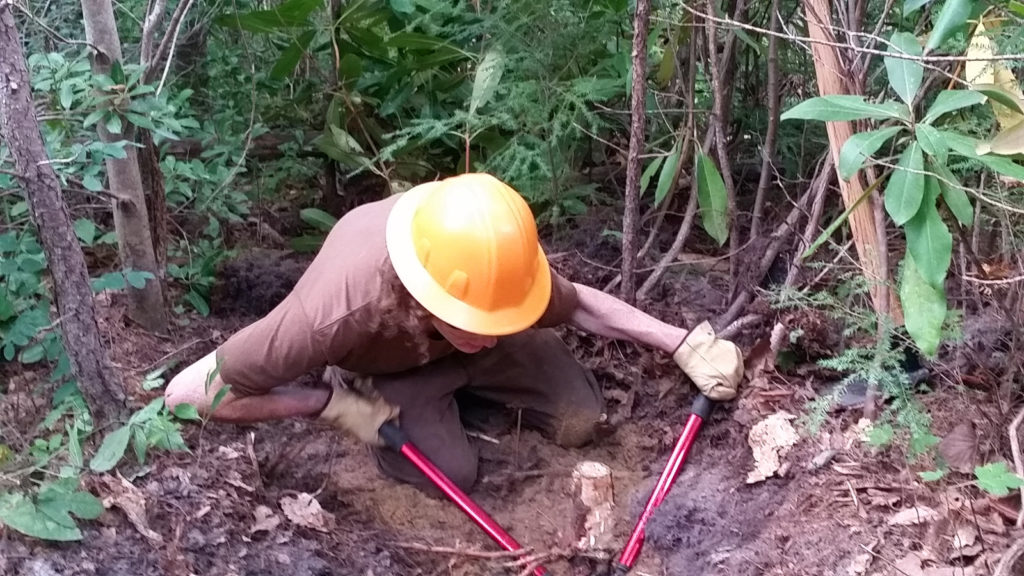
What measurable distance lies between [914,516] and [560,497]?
887mm

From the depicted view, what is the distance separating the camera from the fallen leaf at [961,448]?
5.19 ft

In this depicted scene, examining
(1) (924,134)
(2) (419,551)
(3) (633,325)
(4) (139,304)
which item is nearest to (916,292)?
(1) (924,134)

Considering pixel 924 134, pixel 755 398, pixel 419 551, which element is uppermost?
pixel 924 134

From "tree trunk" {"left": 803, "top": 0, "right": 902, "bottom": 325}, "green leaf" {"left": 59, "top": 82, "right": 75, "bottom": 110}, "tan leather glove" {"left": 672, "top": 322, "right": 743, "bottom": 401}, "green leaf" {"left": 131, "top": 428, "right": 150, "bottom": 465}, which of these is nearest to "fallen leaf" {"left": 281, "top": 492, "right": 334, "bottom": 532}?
"green leaf" {"left": 131, "top": 428, "right": 150, "bottom": 465}

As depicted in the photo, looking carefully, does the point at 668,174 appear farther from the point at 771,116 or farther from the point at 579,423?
the point at 579,423

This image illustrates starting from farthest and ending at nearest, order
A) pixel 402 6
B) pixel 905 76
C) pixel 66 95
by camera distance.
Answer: pixel 402 6 < pixel 66 95 < pixel 905 76

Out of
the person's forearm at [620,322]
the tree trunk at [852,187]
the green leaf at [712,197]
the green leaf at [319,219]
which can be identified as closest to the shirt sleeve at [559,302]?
the person's forearm at [620,322]

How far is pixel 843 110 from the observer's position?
1495mm

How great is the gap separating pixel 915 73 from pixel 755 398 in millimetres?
850

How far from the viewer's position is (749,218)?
273 cm

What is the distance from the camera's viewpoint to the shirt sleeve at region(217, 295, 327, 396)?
186 cm

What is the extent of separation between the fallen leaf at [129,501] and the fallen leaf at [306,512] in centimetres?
32

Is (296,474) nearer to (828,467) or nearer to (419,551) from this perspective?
(419,551)

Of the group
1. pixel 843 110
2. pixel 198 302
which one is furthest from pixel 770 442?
pixel 198 302
